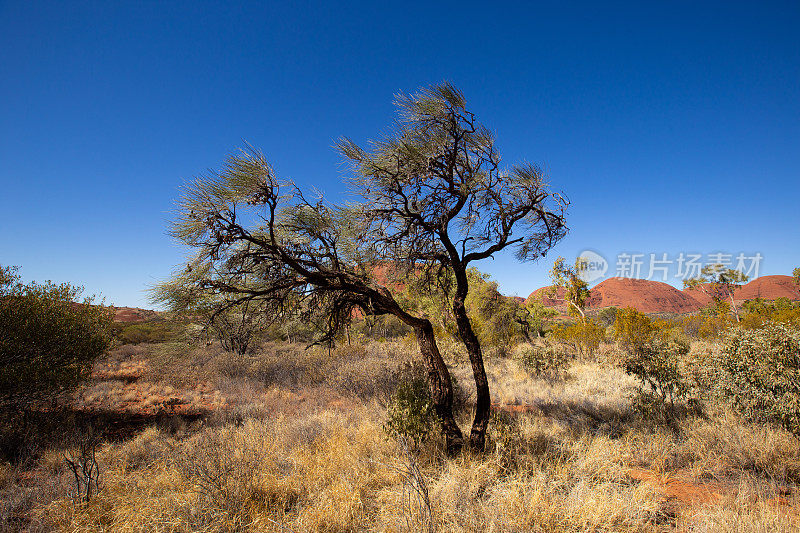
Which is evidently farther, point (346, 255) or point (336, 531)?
point (346, 255)

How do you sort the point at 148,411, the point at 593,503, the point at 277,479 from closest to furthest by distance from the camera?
the point at 593,503, the point at 277,479, the point at 148,411

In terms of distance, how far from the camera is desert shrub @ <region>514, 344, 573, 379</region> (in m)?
11.5

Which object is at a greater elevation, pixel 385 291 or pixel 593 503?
pixel 385 291

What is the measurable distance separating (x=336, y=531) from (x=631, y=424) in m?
6.07

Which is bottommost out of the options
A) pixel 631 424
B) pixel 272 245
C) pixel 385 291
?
pixel 631 424

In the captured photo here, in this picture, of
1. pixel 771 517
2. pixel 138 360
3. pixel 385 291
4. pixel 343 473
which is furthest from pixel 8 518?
pixel 138 360

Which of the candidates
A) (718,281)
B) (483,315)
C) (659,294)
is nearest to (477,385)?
(483,315)

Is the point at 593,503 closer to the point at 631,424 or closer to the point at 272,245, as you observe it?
the point at 631,424

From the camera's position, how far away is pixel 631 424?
243 inches

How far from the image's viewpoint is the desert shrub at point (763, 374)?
4.68 metres

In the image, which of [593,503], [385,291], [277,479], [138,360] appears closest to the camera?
[593,503]

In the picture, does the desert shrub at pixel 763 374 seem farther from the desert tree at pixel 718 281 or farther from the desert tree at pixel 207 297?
the desert tree at pixel 718 281

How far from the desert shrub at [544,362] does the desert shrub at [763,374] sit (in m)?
6.11

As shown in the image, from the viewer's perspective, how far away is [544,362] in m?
11.8
